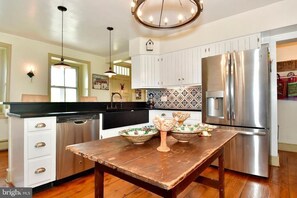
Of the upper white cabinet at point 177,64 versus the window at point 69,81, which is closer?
the upper white cabinet at point 177,64

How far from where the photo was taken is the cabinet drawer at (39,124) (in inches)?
76.6

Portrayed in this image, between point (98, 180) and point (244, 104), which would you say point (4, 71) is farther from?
point (244, 104)

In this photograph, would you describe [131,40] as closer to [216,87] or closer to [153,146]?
[216,87]

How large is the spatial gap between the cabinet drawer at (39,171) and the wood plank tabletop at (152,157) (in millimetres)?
1249

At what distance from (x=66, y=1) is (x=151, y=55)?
199cm

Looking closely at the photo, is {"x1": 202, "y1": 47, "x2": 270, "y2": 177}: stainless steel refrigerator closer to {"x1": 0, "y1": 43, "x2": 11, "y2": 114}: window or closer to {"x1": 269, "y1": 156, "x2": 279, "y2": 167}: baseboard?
{"x1": 269, "y1": 156, "x2": 279, "y2": 167}: baseboard

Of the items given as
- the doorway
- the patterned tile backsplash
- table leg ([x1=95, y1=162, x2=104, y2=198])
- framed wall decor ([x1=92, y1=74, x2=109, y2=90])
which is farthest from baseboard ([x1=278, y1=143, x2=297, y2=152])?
framed wall decor ([x1=92, y1=74, x2=109, y2=90])

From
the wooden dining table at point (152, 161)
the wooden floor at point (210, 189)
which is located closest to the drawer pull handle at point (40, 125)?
the wooden floor at point (210, 189)

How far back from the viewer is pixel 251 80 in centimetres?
236

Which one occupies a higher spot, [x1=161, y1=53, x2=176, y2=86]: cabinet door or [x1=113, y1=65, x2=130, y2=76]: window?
[x1=113, y1=65, x2=130, y2=76]: window

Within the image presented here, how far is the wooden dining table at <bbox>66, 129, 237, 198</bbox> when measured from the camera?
0.75m

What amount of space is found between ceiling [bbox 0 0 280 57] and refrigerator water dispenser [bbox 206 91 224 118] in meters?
1.41

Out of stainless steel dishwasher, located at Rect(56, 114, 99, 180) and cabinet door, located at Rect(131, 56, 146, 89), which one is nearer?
stainless steel dishwasher, located at Rect(56, 114, 99, 180)

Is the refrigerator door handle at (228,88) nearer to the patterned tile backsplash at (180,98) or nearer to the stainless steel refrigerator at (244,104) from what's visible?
the stainless steel refrigerator at (244,104)
